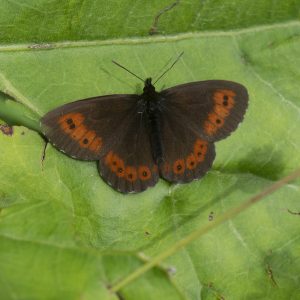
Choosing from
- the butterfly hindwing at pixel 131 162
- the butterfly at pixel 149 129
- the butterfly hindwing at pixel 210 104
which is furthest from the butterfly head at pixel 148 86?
the butterfly hindwing at pixel 131 162

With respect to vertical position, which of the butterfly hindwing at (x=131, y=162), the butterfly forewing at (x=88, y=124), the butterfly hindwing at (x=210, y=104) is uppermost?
the butterfly hindwing at (x=210, y=104)

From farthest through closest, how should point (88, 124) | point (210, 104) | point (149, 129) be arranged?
point (149, 129)
point (210, 104)
point (88, 124)

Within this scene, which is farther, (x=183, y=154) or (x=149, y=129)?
(x=149, y=129)

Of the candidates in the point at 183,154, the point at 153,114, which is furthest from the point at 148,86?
the point at 183,154

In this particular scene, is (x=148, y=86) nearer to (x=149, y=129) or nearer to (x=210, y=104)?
(x=149, y=129)

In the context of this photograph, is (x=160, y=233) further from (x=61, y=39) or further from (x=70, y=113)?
(x=61, y=39)

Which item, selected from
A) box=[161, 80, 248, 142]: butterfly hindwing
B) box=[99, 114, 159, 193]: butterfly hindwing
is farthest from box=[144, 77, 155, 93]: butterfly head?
box=[99, 114, 159, 193]: butterfly hindwing

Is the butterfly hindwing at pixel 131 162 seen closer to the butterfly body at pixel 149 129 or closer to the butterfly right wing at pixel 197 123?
the butterfly body at pixel 149 129
